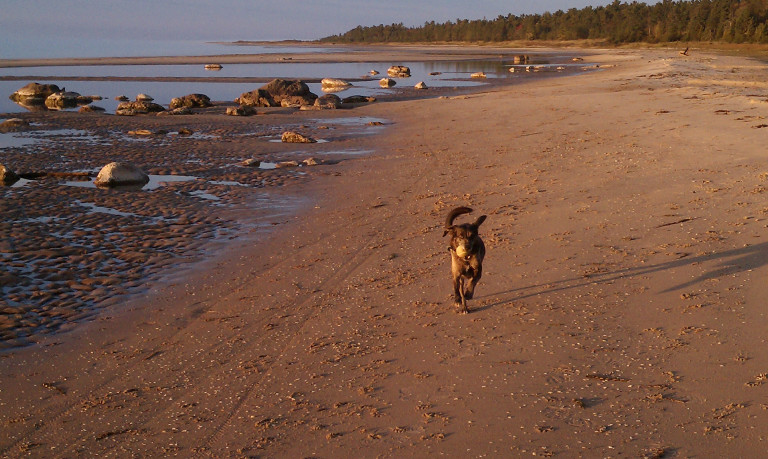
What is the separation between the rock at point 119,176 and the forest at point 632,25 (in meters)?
74.1

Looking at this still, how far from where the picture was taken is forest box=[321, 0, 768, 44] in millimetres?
77812

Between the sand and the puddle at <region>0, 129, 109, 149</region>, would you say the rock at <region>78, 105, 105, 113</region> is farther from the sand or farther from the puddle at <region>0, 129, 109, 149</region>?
the sand

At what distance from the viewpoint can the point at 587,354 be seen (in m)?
5.90

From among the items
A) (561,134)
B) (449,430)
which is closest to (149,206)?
(449,430)

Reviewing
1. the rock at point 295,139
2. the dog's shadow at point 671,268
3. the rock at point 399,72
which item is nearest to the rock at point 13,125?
the rock at point 295,139

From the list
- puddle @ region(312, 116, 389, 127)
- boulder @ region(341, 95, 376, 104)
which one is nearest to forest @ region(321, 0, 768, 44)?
boulder @ region(341, 95, 376, 104)

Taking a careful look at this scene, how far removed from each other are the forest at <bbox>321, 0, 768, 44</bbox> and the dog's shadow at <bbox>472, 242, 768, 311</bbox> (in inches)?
2911

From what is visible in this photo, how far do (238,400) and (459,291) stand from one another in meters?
2.78

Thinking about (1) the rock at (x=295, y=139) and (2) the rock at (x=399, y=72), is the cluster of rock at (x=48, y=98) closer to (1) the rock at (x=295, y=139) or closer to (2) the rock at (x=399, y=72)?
(1) the rock at (x=295, y=139)

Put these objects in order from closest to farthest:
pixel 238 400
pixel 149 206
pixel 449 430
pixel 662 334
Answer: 1. pixel 449 430
2. pixel 238 400
3. pixel 662 334
4. pixel 149 206

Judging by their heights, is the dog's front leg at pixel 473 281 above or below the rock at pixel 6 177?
above

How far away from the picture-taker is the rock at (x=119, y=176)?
47.8 ft

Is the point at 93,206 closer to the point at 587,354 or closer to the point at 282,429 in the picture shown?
the point at 282,429

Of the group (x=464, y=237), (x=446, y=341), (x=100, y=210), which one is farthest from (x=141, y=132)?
(x=446, y=341)
